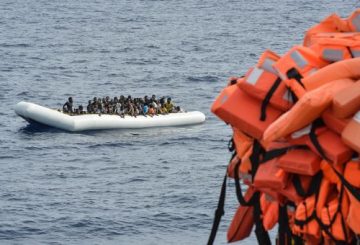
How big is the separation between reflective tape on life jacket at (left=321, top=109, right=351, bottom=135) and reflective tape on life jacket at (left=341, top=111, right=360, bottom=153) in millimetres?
84

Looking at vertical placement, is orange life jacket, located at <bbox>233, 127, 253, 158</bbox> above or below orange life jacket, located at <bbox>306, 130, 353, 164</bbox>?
below

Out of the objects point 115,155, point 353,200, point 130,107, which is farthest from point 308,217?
point 130,107

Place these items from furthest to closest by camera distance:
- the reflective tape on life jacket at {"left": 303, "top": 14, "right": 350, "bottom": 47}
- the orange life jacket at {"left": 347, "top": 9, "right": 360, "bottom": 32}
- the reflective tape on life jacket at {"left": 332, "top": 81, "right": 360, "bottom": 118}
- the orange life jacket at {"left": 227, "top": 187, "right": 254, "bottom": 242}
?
1. the orange life jacket at {"left": 227, "top": 187, "right": 254, "bottom": 242}
2. the reflective tape on life jacket at {"left": 303, "top": 14, "right": 350, "bottom": 47}
3. the orange life jacket at {"left": 347, "top": 9, "right": 360, "bottom": 32}
4. the reflective tape on life jacket at {"left": 332, "top": 81, "right": 360, "bottom": 118}

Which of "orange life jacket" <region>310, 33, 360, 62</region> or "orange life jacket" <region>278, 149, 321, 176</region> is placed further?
"orange life jacket" <region>310, 33, 360, 62</region>

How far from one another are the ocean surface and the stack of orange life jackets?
137 feet

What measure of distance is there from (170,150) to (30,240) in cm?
3485

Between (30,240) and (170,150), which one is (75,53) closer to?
(170,150)

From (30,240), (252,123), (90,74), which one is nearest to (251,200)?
(252,123)

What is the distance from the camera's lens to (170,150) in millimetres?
98500

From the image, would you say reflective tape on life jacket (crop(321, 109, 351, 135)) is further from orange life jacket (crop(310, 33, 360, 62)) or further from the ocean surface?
the ocean surface

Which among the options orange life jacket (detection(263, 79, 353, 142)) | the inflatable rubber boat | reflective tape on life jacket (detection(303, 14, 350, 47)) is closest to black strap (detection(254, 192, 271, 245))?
orange life jacket (detection(263, 79, 353, 142))

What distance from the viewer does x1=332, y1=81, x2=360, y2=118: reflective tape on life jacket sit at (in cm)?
1158

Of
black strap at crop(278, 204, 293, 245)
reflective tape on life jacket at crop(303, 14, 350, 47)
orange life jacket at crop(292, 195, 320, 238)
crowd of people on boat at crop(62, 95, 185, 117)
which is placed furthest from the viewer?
crowd of people on boat at crop(62, 95, 185, 117)

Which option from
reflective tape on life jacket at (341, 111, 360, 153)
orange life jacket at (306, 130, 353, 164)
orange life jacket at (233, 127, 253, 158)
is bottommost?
orange life jacket at (233, 127, 253, 158)
